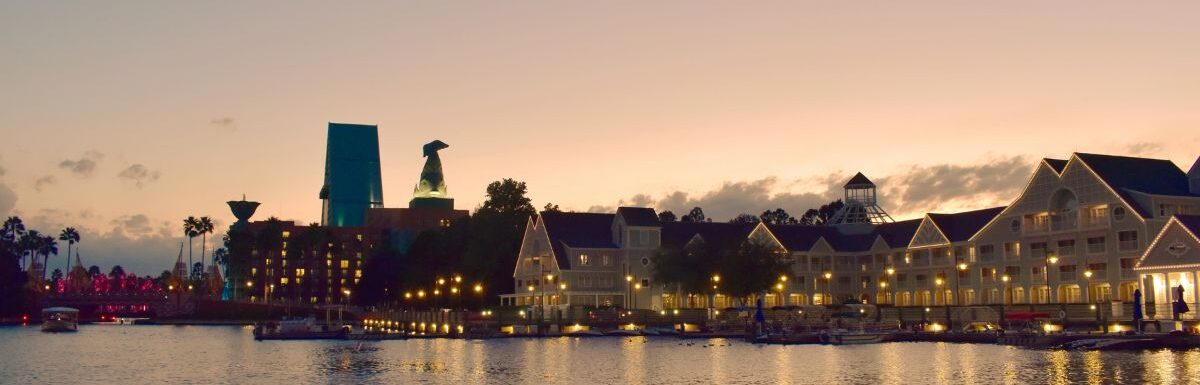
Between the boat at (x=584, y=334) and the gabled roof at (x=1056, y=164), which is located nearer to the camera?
the gabled roof at (x=1056, y=164)

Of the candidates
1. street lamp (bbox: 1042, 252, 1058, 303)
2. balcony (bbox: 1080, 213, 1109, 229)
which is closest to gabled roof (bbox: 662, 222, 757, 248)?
street lamp (bbox: 1042, 252, 1058, 303)

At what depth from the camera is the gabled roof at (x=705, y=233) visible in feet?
447

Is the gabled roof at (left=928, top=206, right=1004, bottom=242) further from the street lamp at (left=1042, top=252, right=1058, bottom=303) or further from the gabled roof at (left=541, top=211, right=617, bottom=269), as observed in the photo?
the gabled roof at (left=541, top=211, right=617, bottom=269)

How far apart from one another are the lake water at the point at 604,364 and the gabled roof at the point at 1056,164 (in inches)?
1077

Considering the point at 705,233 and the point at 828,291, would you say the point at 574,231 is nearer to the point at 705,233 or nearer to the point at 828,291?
the point at 705,233

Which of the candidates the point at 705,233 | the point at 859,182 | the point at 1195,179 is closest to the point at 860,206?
the point at 859,182

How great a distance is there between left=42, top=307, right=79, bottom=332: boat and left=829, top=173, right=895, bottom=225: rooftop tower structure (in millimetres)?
110730

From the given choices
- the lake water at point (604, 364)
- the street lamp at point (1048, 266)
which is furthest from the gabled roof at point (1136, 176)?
the lake water at point (604, 364)

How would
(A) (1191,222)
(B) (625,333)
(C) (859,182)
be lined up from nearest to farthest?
1. (A) (1191,222)
2. (B) (625,333)
3. (C) (859,182)

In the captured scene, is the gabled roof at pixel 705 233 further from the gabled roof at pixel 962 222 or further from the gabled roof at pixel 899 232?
the gabled roof at pixel 962 222

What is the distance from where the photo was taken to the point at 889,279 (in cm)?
13175

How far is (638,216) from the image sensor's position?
135 m

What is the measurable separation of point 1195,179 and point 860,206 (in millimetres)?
60543

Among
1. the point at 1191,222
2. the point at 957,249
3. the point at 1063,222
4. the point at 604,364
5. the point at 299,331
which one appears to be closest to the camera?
the point at 604,364
